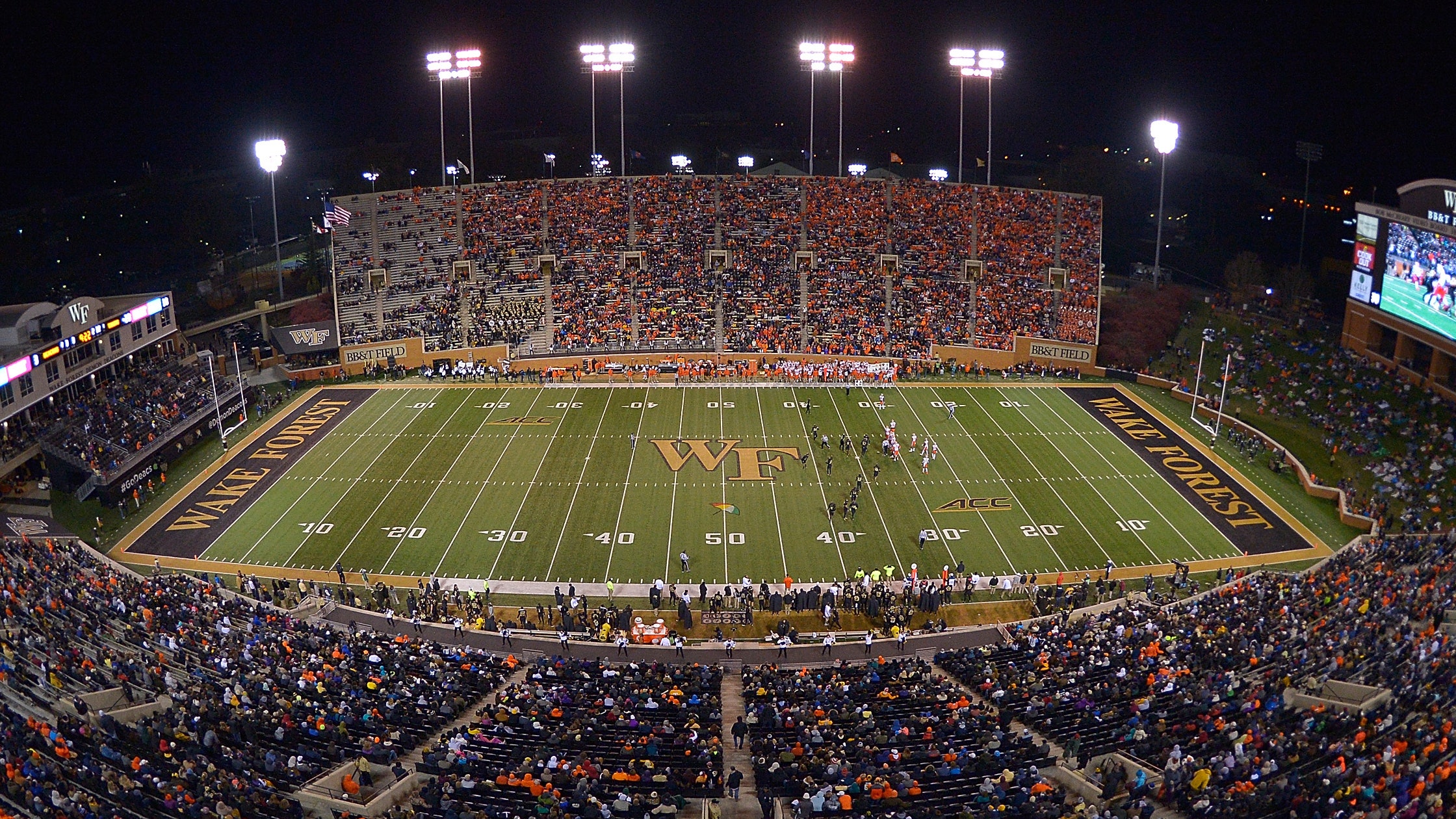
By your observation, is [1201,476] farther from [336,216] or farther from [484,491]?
[336,216]

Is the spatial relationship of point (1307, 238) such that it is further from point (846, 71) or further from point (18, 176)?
point (18, 176)

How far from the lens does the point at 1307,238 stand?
Result: 8012 cm

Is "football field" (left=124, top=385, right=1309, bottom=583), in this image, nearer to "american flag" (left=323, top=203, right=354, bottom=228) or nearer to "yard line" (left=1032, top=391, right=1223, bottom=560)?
"yard line" (left=1032, top=391, right=1223, bottom=560)

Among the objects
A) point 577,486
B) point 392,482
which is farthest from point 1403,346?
point 392,482

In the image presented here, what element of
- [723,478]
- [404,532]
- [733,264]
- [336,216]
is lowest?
[404,532]

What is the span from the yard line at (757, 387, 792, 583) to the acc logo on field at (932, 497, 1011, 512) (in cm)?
588

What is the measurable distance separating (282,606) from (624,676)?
12922 millimetres

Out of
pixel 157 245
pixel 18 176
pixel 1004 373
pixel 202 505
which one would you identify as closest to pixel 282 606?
pixel 202 505

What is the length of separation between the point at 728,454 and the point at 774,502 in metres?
5.45

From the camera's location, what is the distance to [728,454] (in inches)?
1893

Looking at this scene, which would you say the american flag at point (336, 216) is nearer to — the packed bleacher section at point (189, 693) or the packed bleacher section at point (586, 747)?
the packed bleacher section at point (189, 693)

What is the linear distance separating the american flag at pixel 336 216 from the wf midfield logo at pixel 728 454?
25978mm

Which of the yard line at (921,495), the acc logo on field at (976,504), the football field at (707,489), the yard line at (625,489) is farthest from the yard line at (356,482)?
the acc logo on field at (976,504)

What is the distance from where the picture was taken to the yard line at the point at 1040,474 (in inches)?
1566
